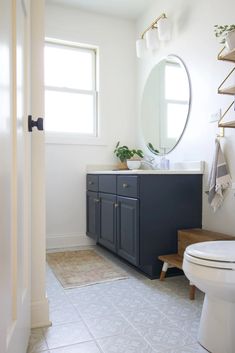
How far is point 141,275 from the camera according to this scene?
91.0 inches

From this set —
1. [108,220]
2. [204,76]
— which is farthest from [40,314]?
[204,76]

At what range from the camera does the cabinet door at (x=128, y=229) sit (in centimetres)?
218

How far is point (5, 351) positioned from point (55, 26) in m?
3.15

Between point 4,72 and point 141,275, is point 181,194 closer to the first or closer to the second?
point 141,275

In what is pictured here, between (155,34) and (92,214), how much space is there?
188 centimetres

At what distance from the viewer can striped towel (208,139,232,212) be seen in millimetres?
2059

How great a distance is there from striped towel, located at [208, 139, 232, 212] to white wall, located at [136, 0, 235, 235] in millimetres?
45

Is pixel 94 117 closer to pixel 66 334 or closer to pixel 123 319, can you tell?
pixel 123 319

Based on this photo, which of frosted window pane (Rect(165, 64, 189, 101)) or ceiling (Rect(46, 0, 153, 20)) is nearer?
frosted window pane (Rect(165, 64, 189, 101))

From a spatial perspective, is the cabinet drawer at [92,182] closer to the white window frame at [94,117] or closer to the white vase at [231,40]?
the white window frame at [94,117]

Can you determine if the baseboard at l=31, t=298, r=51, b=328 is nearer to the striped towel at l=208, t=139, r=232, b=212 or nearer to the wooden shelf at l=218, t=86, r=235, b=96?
the striped towel at l=208, t=139, r=232, b=212

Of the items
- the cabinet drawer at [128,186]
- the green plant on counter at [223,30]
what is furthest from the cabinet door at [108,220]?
the green plant on counter at [223,30]

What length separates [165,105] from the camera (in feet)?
9.42

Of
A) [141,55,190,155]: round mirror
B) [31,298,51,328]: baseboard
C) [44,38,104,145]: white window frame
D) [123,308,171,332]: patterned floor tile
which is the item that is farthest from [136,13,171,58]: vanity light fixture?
[31,298,51,328]: baseboard
